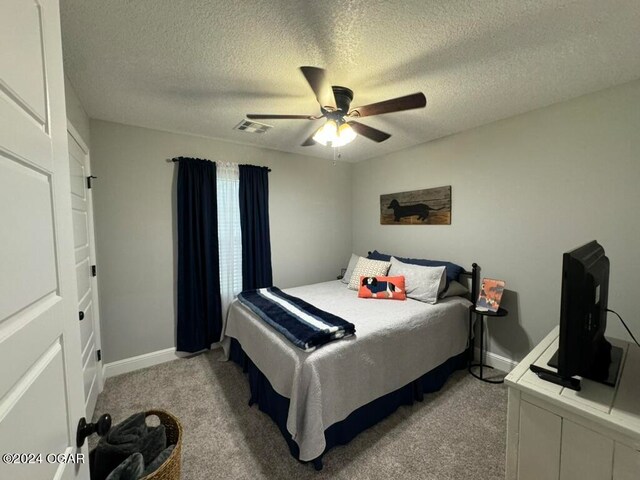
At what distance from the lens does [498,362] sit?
2609mm

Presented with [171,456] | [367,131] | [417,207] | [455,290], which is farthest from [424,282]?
[171,456]

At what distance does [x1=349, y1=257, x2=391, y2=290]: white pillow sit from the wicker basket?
82.6 inches

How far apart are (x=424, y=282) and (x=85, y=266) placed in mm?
2958

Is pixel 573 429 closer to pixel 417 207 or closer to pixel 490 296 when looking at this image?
pixel 490 296

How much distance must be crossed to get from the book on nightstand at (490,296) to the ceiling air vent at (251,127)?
2610 mm

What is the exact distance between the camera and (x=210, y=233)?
293cm

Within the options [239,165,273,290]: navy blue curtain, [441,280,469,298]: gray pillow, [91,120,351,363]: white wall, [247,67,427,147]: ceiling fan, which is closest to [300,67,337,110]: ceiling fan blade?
[247,67,427,147]: ceiling fan

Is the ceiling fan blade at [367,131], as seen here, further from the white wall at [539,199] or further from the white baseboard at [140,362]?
the white baseboard at [140,362]

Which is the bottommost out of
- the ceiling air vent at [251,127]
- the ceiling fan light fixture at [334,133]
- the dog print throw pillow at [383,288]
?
the dog print throw pillow at [383,288]

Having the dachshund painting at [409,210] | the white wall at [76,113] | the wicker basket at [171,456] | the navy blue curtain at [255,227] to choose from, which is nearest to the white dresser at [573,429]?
the wicker basket at [171,456]

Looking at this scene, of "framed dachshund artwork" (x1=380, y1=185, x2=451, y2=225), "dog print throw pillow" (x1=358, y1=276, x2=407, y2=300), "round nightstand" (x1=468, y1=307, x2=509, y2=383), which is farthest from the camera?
"framed dachshund artwork" (x1=380, y1=185, x2=451, y2=225)

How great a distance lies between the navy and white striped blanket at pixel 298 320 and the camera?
172cm

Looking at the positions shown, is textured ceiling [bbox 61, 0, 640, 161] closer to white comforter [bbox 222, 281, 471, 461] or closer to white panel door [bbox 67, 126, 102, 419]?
white panel door [bbox 67, 126, 102, 419]

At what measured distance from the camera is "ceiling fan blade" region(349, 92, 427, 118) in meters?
1.53
